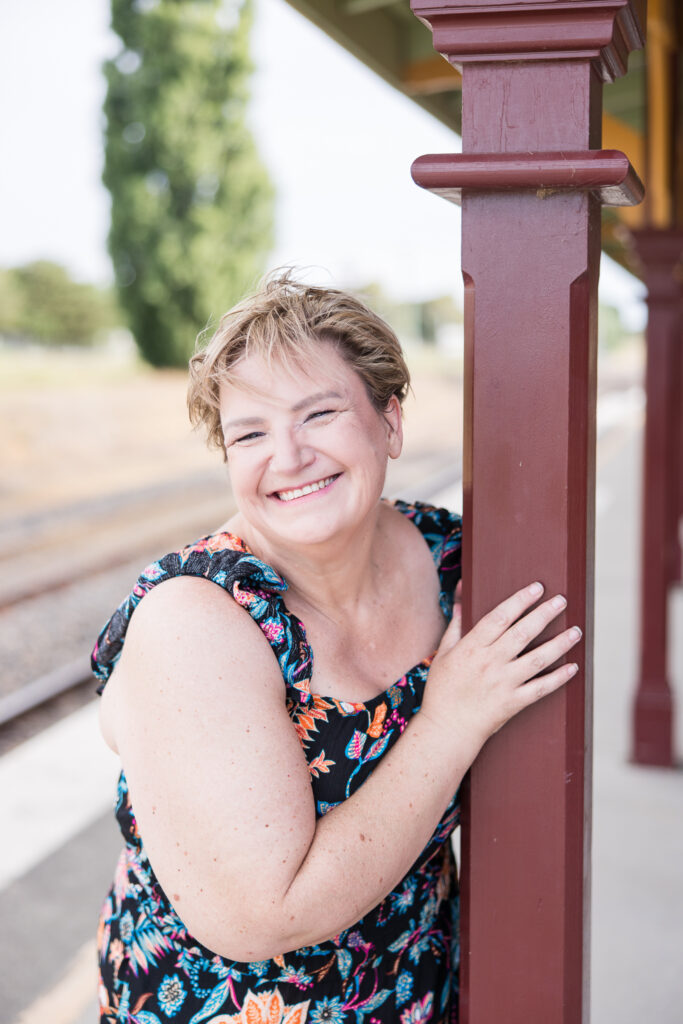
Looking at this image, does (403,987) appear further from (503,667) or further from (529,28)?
(529,28)

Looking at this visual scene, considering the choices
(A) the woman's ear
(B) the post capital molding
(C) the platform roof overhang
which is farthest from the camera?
(C) the platform roof overhang

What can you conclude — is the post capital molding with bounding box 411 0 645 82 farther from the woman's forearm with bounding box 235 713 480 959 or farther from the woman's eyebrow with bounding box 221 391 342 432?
the woman's forearm with bounding box 235 713 480 959

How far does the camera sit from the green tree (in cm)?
2495

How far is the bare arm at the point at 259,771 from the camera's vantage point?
1260 mm

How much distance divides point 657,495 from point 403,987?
137 inches

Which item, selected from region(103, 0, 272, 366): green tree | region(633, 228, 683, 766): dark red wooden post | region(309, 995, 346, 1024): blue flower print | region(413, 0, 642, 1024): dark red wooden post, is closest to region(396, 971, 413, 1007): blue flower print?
region(309, 995, 346, 1024): blue flower print

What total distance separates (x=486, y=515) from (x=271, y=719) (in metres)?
0.38

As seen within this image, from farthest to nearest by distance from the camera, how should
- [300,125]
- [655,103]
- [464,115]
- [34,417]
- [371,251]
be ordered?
[371,251], [300,125], [34,417], [655,103], [464,115]

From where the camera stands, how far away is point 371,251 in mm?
55125

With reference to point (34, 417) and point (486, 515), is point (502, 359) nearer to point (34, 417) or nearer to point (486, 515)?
point (486, 515)

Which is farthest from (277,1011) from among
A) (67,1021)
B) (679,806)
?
(679,806)

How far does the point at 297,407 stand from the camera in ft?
4.71

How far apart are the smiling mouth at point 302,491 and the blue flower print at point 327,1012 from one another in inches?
29.2

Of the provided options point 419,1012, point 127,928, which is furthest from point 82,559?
point 419,1012
